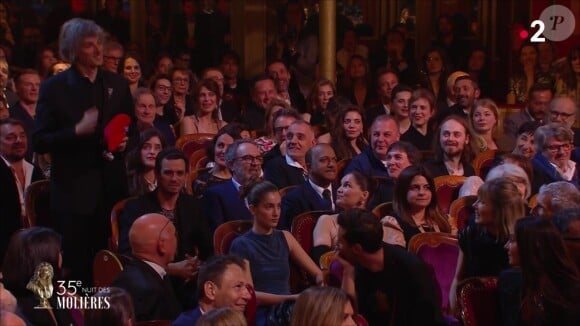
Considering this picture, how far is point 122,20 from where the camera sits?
1362 centimetres

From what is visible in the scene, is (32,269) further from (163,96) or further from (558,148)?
(163,96)

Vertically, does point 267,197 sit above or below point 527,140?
below

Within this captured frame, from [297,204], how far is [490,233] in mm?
1837

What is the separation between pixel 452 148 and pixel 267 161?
1166 millimetres

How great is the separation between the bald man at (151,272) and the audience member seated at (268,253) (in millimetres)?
504

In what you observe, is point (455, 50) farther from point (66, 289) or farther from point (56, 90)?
point (66, 289)

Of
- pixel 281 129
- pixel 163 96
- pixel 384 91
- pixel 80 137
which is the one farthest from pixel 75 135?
pixel 384 91

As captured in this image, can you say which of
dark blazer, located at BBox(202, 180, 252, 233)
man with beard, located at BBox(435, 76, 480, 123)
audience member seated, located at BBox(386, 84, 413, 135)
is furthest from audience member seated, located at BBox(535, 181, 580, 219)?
man with beard, located at BBox(435, 76, 480, 123)

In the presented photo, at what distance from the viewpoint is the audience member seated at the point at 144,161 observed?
6457mm

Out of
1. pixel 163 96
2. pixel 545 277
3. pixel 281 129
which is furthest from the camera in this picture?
pixel 163 96

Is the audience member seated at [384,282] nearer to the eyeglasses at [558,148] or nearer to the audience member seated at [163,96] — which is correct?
the eyeglasses at [558,148]

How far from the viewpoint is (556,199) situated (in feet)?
16.6

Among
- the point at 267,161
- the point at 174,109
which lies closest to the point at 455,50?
the point at 174,109

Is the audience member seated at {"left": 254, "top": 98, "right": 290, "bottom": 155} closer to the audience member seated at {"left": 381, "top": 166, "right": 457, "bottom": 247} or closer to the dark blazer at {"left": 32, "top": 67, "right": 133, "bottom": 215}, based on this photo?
the audience member seated at {"left": 381, "top": 166, "right": 457, "bottom": 247}
